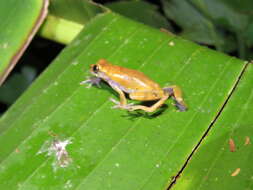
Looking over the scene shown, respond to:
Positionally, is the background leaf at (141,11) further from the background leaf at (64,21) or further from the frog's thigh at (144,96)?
the frog's thigh at (144,96)

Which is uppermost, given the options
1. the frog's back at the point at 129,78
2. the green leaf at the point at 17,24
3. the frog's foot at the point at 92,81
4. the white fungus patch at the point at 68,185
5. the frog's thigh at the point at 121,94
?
the green leaf at the point at 17,24

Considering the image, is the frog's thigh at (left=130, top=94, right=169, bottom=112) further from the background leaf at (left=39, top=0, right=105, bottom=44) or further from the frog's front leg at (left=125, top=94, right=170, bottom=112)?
the background leaf at (left=39, top=0, right=105, bottom=44)

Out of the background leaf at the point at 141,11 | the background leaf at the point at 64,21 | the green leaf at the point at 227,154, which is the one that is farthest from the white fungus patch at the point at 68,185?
the background leaf at the point at 141,11

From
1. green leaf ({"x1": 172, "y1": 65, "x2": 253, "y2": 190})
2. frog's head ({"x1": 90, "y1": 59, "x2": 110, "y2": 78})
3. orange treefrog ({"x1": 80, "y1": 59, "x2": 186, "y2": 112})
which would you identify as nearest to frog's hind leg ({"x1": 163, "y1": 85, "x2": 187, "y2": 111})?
orange treefrog ({"x1": 80, "y1": 59, "x2": 186, "y2": 112})

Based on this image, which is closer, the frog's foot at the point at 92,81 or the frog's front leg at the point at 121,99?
the frog's front leg at the point at 121,99

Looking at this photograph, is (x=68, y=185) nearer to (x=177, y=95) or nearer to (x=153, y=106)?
(x=153, y=106)

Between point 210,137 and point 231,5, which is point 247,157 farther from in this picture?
point 231,5

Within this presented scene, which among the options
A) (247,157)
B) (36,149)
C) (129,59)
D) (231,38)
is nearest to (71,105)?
(36,149)
